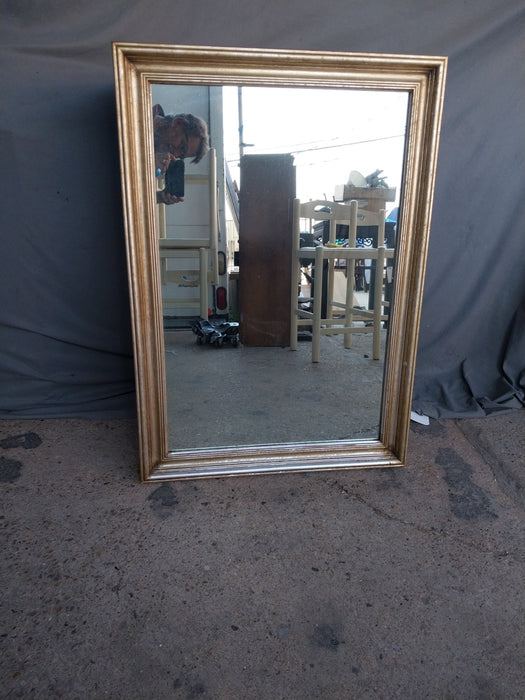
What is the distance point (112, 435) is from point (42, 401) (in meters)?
0.42

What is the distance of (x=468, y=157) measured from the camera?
2.01 meters

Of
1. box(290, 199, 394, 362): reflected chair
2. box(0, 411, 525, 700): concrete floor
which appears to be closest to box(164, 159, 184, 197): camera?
box(290, 199, 394, 362): reflected chair

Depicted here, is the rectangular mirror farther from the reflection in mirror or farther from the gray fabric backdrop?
the gray fabric backdrop

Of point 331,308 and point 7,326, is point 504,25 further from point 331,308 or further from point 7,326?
point 7,326

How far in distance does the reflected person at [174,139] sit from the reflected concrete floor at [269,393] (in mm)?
577

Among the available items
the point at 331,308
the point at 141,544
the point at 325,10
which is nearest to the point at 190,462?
the point at 141,544

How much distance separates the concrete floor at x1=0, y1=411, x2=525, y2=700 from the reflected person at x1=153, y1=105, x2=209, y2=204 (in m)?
1.07

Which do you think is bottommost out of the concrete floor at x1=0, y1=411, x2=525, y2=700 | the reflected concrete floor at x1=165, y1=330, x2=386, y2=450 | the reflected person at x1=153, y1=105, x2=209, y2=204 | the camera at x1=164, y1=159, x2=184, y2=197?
the concrete floor at x1=0, y1=411, x2=525, y2=700

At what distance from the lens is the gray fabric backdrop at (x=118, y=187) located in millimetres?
1767

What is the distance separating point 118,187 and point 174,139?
0.46 metres

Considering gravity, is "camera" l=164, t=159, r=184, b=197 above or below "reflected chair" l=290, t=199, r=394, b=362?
above

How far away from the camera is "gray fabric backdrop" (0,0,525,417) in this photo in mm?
1767

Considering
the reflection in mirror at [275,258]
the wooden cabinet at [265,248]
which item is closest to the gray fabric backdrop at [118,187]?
the reflection in mirror at [275,258]

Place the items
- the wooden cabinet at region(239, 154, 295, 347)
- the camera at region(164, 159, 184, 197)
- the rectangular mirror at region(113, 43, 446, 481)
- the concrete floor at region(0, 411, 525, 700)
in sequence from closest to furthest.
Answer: the concrete floor at region(0, 411, 525, 700) < the rectangular mirror at region(113, 43, 446, 481) < the camera at region(164, 159, 184, 197) < the wooden cabinet at region(239, 154, 295, 347)
